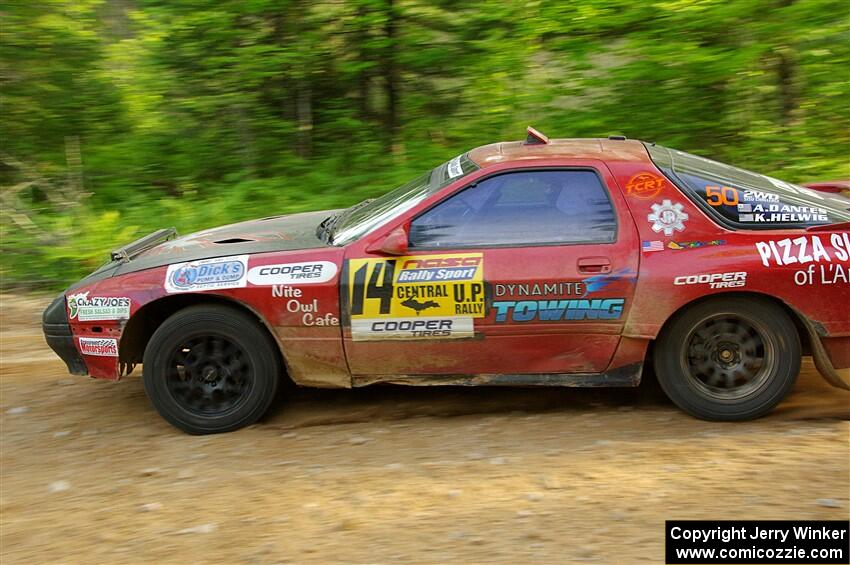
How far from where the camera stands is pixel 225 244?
5.09m

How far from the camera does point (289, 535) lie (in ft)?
12.2

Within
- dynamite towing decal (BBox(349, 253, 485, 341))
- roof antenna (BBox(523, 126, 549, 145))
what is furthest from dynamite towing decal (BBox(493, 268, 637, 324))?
roof antenna (BBox(523, 126, 549, 145))

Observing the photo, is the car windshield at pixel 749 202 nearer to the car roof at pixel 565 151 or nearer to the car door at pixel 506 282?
the car roof at pixel 565 151

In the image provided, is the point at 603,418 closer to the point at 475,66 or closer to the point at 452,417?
the point at 452,417

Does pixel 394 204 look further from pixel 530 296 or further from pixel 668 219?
pixel 668 219

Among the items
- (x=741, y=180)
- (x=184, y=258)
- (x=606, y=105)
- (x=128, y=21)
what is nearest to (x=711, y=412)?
(x=741, y=180)

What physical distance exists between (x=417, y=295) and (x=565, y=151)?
3.92ft

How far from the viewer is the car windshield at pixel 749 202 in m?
4.55

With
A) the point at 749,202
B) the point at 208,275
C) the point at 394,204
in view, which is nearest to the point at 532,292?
the point at 394,204

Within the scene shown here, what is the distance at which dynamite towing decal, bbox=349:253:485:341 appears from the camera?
4.54 m

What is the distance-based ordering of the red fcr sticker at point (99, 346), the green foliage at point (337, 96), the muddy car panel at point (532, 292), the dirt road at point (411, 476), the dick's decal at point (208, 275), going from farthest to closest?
the green foliage at point (337, 96), the red fcr sticker at point (99, 346), the dick's decal at point (208, 275), the muddy car panel at point (532, 292), the dirt road at point (411, 476)

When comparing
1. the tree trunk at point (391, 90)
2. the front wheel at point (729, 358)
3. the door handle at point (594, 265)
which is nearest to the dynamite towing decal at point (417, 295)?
the door handle at point (594, 265)

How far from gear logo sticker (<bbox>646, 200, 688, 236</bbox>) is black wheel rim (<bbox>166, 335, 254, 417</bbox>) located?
7.76ft

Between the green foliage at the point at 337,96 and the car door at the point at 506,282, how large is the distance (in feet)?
15.0
